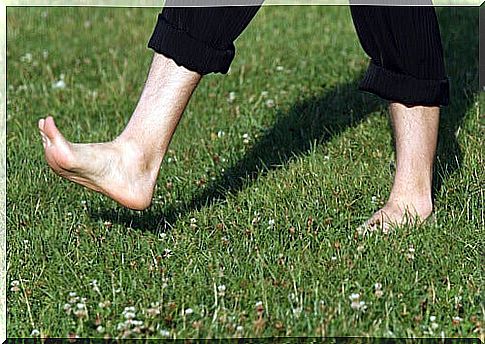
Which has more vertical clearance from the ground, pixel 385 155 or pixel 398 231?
pixel 385 155

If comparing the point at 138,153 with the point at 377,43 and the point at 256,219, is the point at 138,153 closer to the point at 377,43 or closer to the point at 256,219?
the point at 256,219

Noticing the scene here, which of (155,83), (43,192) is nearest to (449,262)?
(155,83)

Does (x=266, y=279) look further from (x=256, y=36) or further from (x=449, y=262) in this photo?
(x=256, y=36)

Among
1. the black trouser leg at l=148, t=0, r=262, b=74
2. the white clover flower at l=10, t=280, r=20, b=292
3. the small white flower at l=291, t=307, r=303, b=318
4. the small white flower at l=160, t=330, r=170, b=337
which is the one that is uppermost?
the black trouser leg at l=148, t=0, r=262, b=74

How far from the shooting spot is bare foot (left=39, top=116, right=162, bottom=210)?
2.64m

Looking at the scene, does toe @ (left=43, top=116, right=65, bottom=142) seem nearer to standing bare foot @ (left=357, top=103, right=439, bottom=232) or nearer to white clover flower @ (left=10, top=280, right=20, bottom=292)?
white clover flower @ (left=10, top=280, right=20, bottom=292)

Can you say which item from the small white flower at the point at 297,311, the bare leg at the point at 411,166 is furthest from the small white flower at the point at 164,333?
the bare leg at the point at 411,166

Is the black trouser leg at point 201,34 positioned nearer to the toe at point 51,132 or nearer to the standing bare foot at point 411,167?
the toe at point 51,132

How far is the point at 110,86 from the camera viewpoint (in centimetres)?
484

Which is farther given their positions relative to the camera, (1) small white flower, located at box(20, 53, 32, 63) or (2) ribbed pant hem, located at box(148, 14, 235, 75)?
(1) small white flower, located at box(20, 53, 32, 63)

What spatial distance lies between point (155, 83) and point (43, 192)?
835 millimetres

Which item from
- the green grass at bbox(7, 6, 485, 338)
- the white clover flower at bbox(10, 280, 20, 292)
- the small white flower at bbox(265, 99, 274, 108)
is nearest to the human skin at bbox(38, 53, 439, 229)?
the green grass at bbox(7, 6, 485, 338)

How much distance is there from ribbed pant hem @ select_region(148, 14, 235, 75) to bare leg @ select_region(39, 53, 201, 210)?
0.03 metres

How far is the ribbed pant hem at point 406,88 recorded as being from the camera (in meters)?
2.95
